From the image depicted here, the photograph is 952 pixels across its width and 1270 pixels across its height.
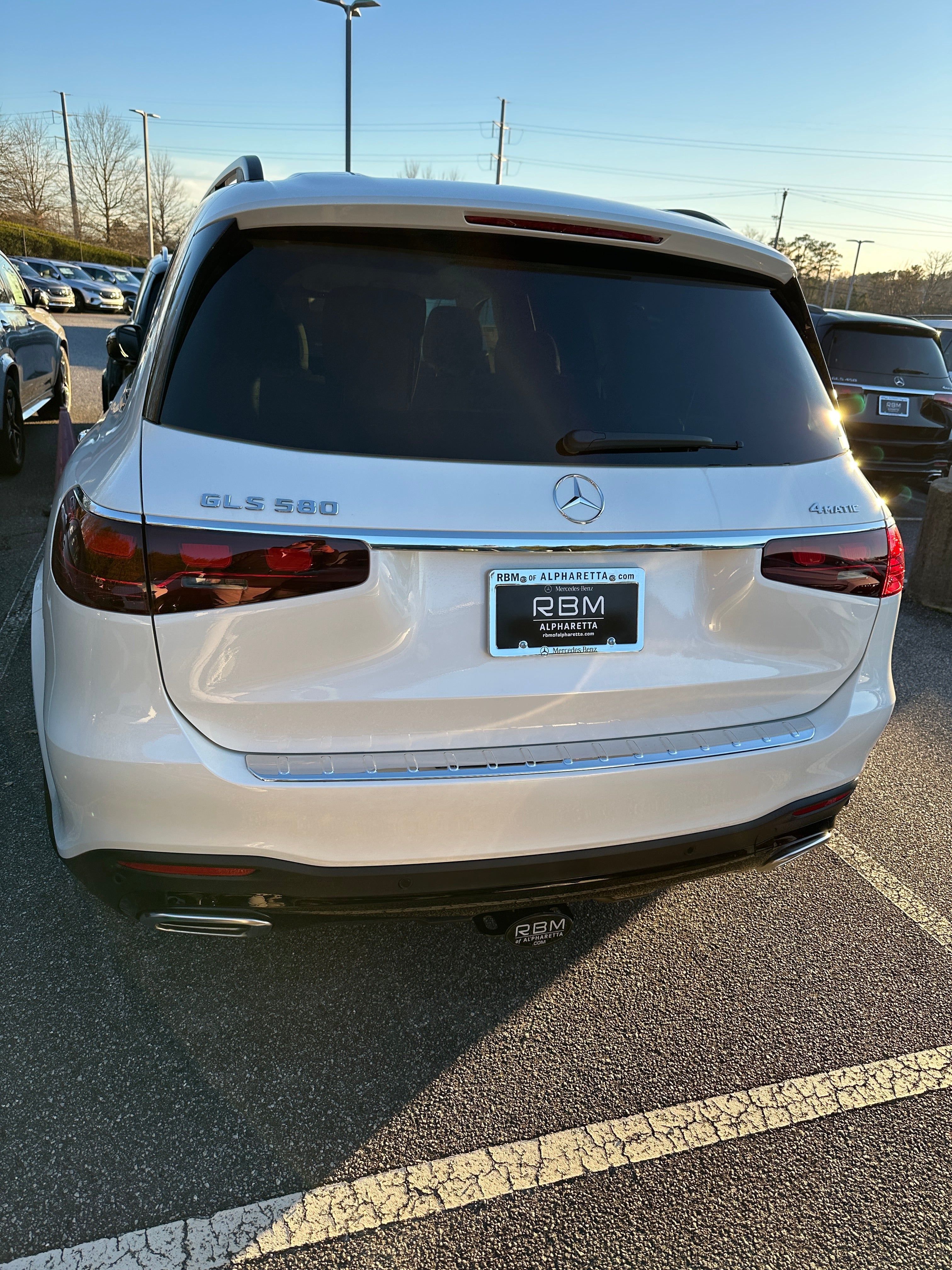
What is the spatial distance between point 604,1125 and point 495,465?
1.49 meters

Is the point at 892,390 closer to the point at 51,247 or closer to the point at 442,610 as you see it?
the point at 442,610

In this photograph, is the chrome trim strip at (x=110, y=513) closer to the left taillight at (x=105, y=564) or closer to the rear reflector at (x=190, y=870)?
the left taillight at (x=105, y=564)

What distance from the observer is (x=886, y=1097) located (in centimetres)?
219

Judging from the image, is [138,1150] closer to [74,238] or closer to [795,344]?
[795,344]

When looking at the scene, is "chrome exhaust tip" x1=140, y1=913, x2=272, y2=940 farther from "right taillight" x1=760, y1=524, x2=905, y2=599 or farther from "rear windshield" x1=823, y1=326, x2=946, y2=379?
"rear windshield" x1=823, y1=326, x2=946, y2=379

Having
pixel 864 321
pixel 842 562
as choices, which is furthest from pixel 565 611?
pixel 864 321

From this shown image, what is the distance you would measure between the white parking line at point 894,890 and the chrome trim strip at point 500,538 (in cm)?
150

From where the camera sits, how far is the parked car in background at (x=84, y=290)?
3061cm

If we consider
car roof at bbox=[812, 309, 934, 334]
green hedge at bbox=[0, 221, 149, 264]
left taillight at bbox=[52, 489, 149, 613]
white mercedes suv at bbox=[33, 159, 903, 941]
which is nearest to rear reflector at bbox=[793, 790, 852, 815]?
white mercedes suv at bbox=[33, 159, 903, 941]

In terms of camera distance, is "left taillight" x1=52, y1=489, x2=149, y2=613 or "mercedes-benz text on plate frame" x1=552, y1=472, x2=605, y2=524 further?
"mercedes-benz text on plate frame" x1=552, y1=472, x2=605, y2=524

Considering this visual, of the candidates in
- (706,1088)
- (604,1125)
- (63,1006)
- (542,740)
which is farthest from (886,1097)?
(63,1006)

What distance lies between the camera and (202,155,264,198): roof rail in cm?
245

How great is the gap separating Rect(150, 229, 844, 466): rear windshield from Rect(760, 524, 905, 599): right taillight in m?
0.21

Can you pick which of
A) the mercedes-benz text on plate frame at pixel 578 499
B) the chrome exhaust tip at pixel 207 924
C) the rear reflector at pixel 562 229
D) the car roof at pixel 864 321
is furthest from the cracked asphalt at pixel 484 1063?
the car roof at pixel 864 321
